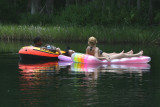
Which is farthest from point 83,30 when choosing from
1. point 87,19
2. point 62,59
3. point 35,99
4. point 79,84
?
point 35,99

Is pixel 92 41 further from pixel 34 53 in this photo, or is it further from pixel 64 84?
pixel 64 84

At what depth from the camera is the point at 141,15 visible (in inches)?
1432

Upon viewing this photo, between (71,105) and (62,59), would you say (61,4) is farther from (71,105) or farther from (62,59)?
(71,105)

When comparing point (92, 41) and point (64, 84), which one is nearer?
point (64, 84)

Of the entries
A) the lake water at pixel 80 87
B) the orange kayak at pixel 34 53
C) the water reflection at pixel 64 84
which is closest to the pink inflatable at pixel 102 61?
the water reflection at pixel 64 84

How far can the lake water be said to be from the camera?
8445mm

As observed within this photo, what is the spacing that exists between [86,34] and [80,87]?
19.9 m

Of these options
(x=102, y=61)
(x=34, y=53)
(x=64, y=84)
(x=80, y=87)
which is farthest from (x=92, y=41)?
(x=80, y=87)

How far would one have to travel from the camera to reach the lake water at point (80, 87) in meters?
8.45

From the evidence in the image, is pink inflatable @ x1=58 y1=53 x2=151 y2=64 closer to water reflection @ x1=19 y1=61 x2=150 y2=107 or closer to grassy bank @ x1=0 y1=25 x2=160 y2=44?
water reflection @ x1=19 y1=61 x2=150 y2=107

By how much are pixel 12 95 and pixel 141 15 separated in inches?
1114

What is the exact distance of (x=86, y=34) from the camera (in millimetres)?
29875

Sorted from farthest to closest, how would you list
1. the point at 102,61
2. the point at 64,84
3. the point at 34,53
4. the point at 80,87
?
the point at 34,53 < the point at 102,61 < the point at 64,84 < the point at 80,87

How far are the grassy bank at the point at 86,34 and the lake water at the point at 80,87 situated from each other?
583 inches
